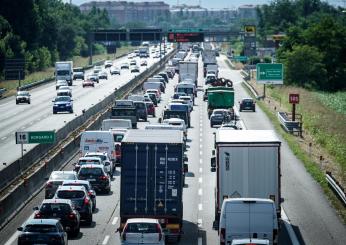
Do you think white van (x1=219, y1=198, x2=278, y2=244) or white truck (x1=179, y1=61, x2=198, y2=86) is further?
white truck (x1=179, y1=61, x2=198, y2=86)

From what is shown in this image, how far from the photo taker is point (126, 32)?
187500 millimetres

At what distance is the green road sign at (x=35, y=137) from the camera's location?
160 ft

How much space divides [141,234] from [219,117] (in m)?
48.5

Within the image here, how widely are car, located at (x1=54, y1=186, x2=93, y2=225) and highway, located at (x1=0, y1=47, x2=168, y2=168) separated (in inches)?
607

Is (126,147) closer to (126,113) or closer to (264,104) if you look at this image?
(126,113)

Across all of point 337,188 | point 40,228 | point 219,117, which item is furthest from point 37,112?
point 40,228

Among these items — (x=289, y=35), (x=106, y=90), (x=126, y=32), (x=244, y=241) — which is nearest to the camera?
(x=244, y=241)

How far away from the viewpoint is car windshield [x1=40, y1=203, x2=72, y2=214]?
33284 mm

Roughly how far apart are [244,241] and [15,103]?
8003cm

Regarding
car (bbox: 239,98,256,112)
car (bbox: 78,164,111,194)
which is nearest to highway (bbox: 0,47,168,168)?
car (bbox: 78,164,111,194)

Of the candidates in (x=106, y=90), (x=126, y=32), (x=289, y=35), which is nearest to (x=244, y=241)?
(x=106, y=90)

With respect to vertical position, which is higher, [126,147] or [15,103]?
[126,147]

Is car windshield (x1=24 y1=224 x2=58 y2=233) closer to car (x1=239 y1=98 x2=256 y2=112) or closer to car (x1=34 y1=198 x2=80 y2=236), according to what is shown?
car (x1=34 y1=198 x2=80 y2=236)

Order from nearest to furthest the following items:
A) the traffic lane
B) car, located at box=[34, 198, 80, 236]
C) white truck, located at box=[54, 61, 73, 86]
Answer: car, located at box=[34, 198, 80, 236] → the traffic lane → white truck, located at box=[54, 61, 73, 86]
